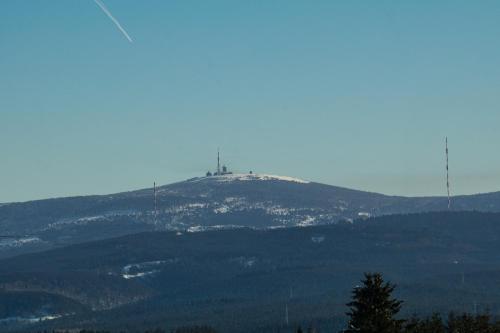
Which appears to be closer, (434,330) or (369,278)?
(369,278)

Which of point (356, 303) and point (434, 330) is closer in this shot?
point (356, 303)

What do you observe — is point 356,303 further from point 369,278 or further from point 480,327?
point 480,327

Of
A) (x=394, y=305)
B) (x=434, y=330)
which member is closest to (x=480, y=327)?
(x=434, y=330)

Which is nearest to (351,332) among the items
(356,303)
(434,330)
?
(356,303)

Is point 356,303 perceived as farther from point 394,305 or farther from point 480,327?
point 480,327
